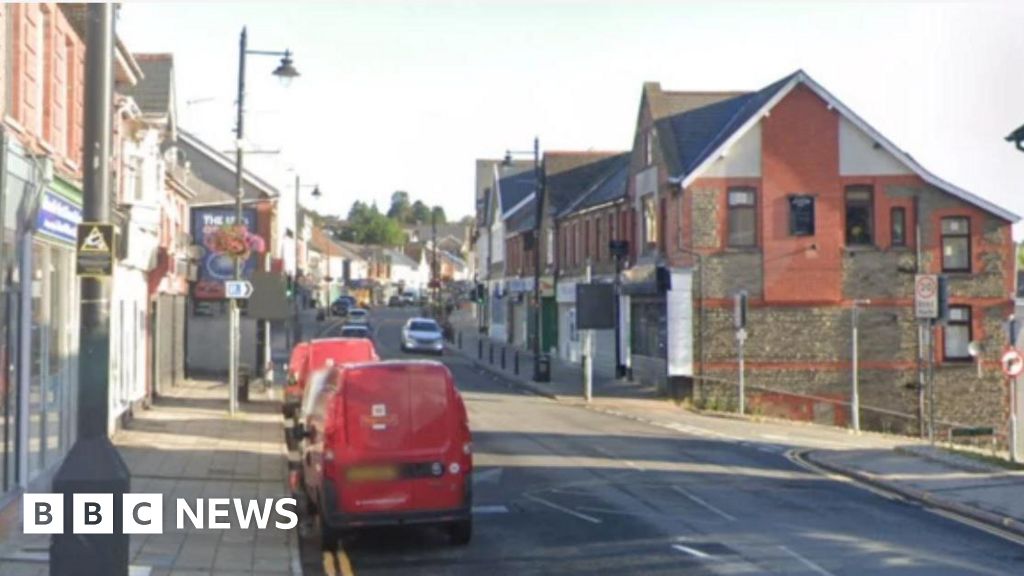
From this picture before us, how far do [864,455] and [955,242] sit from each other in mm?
17128

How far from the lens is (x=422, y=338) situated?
59594 mm

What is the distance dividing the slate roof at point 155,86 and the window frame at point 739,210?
634 inches

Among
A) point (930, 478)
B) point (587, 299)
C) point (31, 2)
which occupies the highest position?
point (31, 2)

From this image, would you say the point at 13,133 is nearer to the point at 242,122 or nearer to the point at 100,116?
the point at 100,116

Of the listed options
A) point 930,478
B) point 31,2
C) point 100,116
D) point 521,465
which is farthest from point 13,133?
point 930,478

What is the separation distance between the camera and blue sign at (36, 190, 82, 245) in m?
17.3

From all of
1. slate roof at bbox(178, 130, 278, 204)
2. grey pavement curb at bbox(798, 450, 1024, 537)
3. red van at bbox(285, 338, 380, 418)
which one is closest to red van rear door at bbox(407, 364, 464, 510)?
grey pavement curb at bbox(798, 450, 1024, 537)

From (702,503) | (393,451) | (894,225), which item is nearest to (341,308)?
(894,225)

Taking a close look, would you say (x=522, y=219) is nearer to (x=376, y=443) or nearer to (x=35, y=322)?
(x=35, y=322)

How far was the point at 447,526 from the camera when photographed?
14836mm

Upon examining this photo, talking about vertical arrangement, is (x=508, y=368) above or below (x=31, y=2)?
below

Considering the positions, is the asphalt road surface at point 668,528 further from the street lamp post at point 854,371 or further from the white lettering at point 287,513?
the street lamp post at point 854,371

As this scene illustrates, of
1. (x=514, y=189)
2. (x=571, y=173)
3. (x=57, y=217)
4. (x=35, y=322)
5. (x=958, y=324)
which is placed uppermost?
(x=514, y=189)

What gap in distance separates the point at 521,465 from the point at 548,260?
3993 centimetres
